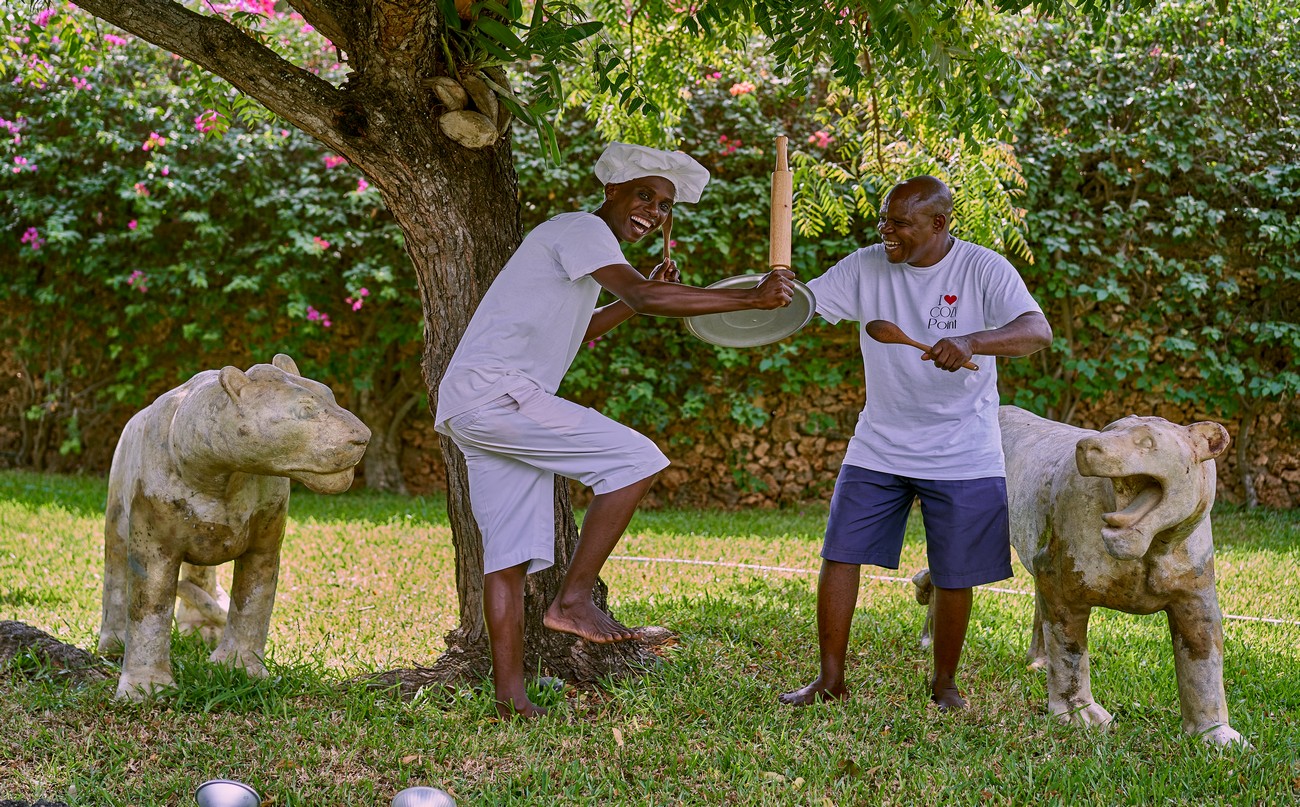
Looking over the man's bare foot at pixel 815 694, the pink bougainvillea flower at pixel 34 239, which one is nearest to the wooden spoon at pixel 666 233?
the man's bare foot at pixel 815 694

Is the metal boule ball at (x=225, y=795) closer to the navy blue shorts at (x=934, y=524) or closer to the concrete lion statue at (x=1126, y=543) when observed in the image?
the navy blue shorts at (x=934, y=524)

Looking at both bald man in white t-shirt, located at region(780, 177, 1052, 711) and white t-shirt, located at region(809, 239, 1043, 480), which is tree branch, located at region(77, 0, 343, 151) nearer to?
bald man in white t-shirt, located at region(780, 177, 1052, 711)

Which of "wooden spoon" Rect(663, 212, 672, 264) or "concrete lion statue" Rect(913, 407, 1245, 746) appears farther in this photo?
"wooden spoon" Rect(663, 212, 672, 264)

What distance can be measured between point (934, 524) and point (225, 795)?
2467mm

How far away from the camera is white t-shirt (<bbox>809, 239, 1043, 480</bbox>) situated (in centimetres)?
399

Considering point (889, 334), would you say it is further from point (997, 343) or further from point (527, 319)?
point (527, 319)

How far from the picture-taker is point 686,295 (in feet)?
11.5

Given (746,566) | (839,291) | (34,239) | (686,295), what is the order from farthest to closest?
(34,239) → (746,566) → (839,291) → (686,295)

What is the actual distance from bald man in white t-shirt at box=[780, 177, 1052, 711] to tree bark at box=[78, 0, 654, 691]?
0.99 m

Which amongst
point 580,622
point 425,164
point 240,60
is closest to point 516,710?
point 580,622

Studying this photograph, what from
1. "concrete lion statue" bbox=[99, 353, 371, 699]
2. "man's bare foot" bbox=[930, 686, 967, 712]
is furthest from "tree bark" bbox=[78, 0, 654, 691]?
"man's bare foot" bbox=[930, 686, 967, 712]

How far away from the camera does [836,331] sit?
9617 mm

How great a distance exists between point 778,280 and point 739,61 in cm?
426

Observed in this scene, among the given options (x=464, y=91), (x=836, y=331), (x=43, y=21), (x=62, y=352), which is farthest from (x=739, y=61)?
(x=62, y=352)
